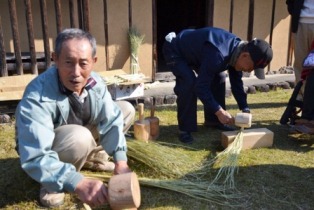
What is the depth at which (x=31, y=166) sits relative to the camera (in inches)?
76.6

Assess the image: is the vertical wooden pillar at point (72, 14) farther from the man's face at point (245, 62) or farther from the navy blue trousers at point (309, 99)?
the navy blue trousers at point (309, 99)

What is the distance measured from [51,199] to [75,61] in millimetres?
1157

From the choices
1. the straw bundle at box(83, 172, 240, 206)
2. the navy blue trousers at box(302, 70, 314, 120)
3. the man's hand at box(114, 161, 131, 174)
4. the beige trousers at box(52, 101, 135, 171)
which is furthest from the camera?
the navy blue trousers at box(302, 70, 314, 120)

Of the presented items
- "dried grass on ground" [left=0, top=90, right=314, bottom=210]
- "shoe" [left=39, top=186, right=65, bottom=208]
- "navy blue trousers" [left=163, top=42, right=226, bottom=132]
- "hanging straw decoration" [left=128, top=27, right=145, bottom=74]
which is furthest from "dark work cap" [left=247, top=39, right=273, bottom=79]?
"hanging straw decoration" [left=128, top=27, right=145, bottom=74]

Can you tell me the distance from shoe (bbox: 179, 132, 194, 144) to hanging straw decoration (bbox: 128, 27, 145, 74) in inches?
88.0

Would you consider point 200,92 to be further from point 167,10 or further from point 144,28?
point 167,10

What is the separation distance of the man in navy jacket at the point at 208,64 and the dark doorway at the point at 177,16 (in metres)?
4.51

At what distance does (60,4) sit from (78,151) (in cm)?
340

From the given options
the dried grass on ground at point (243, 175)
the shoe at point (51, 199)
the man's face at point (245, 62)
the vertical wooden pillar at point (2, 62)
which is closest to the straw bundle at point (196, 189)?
the dried grass on ground at point (243, 175)

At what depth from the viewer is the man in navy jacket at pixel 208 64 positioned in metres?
3.40

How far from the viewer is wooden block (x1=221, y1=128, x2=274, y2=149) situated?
365 centimetres

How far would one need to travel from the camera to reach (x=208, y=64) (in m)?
3.51

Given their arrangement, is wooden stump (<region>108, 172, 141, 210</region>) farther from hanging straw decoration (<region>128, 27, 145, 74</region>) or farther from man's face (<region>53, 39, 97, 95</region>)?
hanging straw decoration (<region>128, 27, 145, 74</region>)

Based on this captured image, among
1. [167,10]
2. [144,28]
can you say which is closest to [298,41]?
[144,28]
